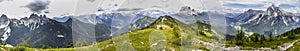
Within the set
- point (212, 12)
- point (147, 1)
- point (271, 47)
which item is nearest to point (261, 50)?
point (271, 47)

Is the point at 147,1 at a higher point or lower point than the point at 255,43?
higher

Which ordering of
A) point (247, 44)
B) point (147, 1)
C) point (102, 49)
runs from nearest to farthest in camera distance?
point (147, 1)
point (102, 49)
point (247, 44)

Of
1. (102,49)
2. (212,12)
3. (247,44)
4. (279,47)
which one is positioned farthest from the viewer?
(247,44)

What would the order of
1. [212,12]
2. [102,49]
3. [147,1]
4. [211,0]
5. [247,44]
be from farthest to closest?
[247,44] → [102,49] → [147,1] → [212,12] → [211,0]

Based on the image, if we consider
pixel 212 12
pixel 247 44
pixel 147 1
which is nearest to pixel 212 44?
pixel 247 44

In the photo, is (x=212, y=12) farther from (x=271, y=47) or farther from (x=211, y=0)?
(x=271, y=47)

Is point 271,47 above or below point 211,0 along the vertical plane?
below

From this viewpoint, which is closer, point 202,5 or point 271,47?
point 202,5

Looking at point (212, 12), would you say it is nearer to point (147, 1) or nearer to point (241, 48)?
point (147, 1)

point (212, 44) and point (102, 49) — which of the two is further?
point (212, 44)
